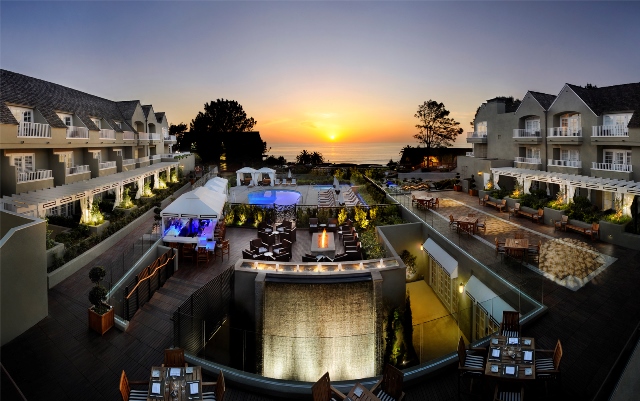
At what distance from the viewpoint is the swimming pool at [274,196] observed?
32028 mm

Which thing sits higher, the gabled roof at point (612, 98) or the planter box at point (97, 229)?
the gabled roof at point (612, 98)

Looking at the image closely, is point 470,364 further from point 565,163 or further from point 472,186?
point 472,186

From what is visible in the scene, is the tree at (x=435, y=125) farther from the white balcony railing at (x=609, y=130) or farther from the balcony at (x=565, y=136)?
the white balcony railing at (x=609, y=130)

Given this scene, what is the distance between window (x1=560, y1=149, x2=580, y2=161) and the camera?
25.3 metres

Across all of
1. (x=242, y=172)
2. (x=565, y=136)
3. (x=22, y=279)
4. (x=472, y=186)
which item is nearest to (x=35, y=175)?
(x=22, y=279)

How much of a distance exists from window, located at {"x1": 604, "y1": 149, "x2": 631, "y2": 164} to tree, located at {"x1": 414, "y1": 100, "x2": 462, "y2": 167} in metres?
30.0

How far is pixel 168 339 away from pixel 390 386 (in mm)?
6401

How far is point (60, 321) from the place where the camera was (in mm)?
10531

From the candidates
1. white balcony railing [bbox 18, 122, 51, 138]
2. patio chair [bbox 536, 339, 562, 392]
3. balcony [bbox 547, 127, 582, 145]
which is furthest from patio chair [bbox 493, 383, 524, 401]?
balcony [bbox 547, 127, 582, 145]

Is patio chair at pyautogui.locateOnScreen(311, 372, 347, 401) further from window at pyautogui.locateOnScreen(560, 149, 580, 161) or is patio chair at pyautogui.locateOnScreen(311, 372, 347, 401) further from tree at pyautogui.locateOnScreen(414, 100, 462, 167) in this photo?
tree at pyautogui.locateOnScreen(414, 100, 462, 167)

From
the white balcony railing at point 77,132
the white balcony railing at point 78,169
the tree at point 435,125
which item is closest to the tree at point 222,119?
the tree at point 435,125

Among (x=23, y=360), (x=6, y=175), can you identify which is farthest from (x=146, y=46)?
(x=23, y=360)

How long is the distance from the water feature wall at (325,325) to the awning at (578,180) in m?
15.3

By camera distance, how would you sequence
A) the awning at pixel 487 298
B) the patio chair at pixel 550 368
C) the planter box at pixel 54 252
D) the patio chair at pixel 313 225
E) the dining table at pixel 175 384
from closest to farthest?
1. the dining table at pixel 175 384
2. the patio chair at pixel 550 368
3. the awning at pixel 487 298
4. the planter box at pixel 54 252
5. the patio chair at pixel 313 225
